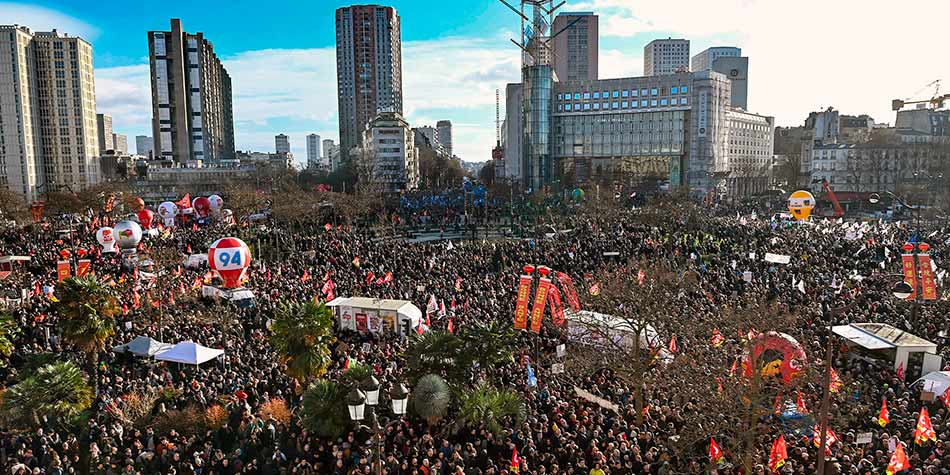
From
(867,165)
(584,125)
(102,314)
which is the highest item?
(584,125)

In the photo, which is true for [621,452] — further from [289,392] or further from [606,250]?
[606,250]

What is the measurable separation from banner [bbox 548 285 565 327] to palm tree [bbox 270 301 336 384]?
26.0ft

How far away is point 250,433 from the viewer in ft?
45.0

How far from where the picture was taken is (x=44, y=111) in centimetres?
10100

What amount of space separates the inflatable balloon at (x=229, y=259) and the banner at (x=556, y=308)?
11147 mm

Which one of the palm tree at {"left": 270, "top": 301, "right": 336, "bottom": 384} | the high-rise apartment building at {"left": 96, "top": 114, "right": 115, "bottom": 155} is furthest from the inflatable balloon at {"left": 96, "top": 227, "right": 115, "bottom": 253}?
the high-rise apartment building at {"left": 96, "top": 114, "right": 115, "bottom": 155}

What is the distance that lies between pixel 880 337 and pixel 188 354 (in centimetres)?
1908

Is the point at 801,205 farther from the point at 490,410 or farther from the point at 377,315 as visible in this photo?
the point at 490,410

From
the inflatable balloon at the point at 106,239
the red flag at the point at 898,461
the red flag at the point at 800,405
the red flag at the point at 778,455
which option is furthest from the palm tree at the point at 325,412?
the inflatable balloon at the point at 106,239

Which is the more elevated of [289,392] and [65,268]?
[65,268]

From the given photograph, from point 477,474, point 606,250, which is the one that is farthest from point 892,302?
point 477,474

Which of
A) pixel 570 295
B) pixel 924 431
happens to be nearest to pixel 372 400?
pixel 924 431

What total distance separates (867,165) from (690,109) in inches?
962

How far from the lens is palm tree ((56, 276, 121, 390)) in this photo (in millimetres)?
18172
